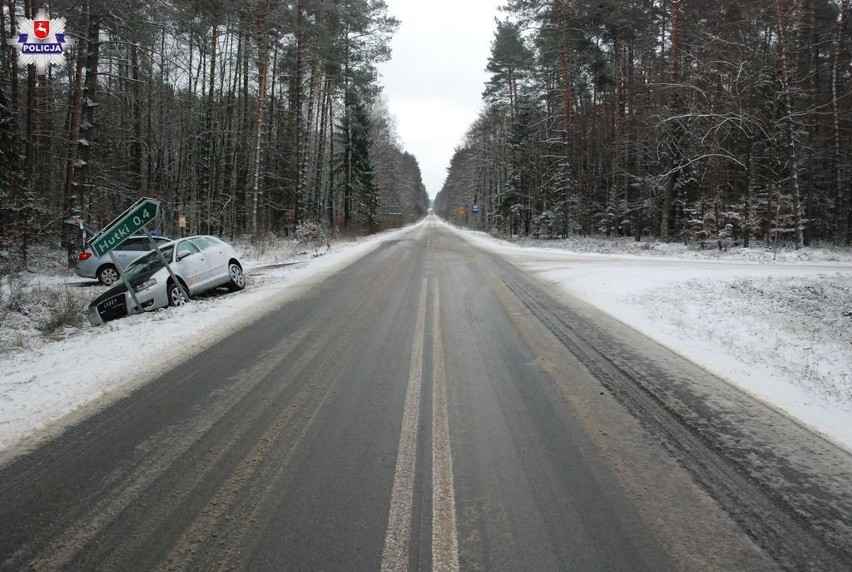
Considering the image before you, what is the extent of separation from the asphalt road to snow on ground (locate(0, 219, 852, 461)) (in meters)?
0.45

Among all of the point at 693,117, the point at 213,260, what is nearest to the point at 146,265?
the point at 213,260

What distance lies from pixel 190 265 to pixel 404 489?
353 inches

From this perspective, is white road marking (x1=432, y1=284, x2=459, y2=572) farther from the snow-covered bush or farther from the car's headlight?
the snow-covered bush

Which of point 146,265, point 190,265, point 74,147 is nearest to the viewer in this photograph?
point 146,265

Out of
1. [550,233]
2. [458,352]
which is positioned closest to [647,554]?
[458,352]

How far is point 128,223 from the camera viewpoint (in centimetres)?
810

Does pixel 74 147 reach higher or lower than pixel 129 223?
higher

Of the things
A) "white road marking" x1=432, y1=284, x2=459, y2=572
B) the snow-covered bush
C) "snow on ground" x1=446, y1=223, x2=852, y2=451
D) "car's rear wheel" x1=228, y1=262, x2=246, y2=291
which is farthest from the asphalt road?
the snow-covered bush

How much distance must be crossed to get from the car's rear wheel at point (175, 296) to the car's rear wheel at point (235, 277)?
63.5 inches

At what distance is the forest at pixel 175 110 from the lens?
1371 centimetres

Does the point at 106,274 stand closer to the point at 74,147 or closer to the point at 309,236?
the point at 74,147

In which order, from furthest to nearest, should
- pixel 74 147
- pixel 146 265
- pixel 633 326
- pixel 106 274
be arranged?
pixel 74 147 < pixel 106 274 < pixel 146 265 < pixel 633 326

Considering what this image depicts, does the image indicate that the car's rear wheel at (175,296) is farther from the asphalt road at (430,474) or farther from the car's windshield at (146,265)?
the asphalt road at (430,474)

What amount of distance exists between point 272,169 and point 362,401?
3201 centimetres
